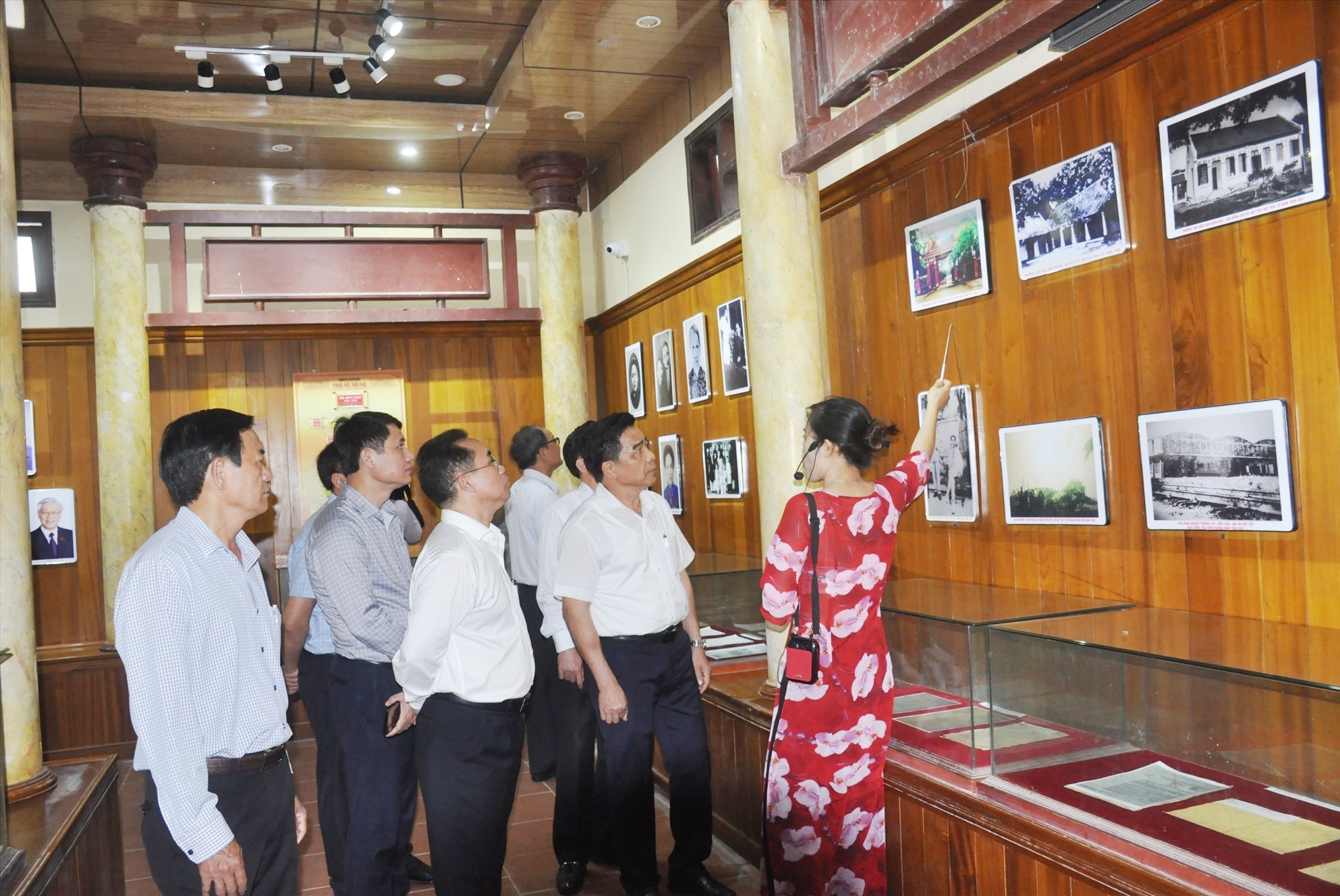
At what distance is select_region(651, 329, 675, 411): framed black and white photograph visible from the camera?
6.88 meters

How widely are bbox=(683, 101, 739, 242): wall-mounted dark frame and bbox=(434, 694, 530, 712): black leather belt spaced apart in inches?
138

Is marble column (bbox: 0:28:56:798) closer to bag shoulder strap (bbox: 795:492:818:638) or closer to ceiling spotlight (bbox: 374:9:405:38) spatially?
ceiling spotlight (bbox: 374:9:405:38)

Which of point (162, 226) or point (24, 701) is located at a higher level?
point (162, 226)

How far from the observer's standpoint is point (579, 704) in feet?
13.9

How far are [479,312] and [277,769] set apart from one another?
579 cm

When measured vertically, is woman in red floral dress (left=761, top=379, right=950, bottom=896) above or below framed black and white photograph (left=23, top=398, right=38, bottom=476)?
below

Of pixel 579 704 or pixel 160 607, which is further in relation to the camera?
pixel 579 704

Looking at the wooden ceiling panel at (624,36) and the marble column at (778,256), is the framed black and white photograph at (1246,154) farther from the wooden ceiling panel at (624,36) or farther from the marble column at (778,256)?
the wooden ceiling panel at (624,36)

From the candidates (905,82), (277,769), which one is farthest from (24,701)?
(905,82)

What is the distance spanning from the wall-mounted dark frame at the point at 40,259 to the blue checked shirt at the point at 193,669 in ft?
20.7

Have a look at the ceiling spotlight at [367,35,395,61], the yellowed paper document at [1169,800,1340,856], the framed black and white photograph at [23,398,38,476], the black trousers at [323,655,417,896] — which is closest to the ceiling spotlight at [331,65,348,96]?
the ceiling spotlight at [367,35,395,61]

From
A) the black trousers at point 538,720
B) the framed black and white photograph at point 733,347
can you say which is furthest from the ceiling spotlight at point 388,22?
the black trousers at point 538,720

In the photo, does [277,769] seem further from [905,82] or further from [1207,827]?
[905,82]

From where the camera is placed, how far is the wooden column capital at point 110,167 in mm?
6895
